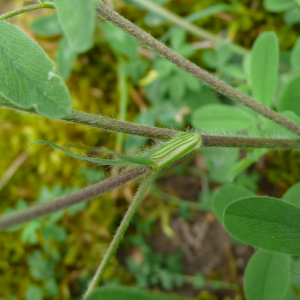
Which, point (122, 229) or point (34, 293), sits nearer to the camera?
point (122, 229)

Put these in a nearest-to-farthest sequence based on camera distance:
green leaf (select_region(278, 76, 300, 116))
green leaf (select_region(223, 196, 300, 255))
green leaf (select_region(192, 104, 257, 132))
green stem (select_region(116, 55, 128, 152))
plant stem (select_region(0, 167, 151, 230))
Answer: plant stem (select_region(0, 167, 151, 230))
green leaf (select_region(223, 196, 300, 255))
green leaf (select_region(278, 76, 300, 116))
green leaf (select_region(192, 104, 257, 132))
green stem (select_region(116, 55, 128, 152))

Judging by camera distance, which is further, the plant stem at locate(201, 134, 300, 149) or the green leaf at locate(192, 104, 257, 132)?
the green leaf at locate(192, 104, 257, 132)

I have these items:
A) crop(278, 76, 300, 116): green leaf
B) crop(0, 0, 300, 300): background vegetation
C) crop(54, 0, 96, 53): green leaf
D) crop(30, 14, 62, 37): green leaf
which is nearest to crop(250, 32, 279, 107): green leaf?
crop(278, 76, 300, 116): green leaf

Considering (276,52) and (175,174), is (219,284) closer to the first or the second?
(175,174)

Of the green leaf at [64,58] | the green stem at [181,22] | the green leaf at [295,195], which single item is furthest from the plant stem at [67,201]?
the green stem at [181,22]

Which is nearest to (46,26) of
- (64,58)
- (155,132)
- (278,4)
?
(64,58)

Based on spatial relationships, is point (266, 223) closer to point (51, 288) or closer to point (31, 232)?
point (31, 232)

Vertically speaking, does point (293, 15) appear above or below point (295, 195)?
above

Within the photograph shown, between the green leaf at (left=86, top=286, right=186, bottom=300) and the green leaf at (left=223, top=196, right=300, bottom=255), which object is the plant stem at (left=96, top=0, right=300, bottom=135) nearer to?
the green leaf at (left=223, top=196, right=300, bottom=255)
